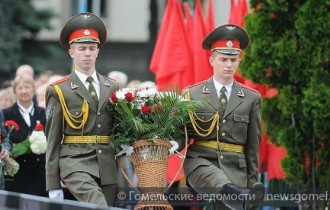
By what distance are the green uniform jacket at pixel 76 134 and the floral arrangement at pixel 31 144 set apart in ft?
8.94

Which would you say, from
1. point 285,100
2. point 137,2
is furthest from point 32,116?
point 137,2

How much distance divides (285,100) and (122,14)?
32.0m

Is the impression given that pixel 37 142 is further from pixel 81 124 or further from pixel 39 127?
pixel 81 124

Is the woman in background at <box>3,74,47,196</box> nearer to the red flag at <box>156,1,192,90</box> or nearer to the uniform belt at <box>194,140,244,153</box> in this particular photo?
the red flag at <box>156,1,192,90</box>

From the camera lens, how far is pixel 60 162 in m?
10.1

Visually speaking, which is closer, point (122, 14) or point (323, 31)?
point (323, 31)

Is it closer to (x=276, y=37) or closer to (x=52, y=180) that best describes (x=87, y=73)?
(x=52, y=180)

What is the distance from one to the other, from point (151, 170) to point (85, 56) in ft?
4.02

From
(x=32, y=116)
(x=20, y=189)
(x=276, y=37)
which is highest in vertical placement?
(x=276, y=37)

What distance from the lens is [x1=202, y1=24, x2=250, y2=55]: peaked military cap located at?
35.0 feet

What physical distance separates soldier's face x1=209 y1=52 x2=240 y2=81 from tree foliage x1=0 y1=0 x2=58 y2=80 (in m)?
21.4

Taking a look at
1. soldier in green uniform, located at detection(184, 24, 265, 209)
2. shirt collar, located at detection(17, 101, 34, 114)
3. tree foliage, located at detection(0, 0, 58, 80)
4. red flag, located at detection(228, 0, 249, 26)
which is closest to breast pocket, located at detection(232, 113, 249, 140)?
Answer: soldier in green uniform, located at detection(184, 24, 265, 209)

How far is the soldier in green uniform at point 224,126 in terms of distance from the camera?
10453 mm

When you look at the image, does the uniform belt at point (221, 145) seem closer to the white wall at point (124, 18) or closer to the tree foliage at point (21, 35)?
the tree foliage at point (21, 35)
